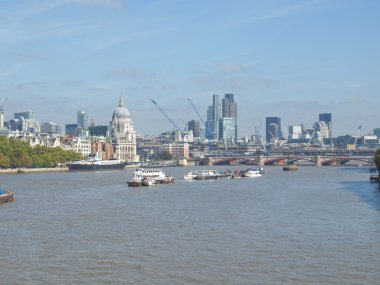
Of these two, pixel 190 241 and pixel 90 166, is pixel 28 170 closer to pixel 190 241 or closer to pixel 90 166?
pixel 90 166

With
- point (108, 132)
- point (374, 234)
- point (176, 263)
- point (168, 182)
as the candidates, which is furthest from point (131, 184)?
point (108, 132)

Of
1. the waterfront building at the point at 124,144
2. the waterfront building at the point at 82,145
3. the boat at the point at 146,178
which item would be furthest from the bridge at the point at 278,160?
the boat at the point at 146,178

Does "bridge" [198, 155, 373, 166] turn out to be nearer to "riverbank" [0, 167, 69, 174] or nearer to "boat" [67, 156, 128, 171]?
"boat" [67, 156, 128, 171]

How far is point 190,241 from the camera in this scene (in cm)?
2844

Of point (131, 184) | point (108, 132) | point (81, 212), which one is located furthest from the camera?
point (108, 132)

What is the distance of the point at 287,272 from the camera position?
887 inches

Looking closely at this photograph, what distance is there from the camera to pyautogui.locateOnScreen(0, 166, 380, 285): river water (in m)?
22.3

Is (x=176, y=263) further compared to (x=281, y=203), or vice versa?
(x=281, y=203)

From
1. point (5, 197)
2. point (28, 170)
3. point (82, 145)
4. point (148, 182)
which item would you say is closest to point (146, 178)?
point (148, 182)

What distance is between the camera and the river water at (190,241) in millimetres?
22297

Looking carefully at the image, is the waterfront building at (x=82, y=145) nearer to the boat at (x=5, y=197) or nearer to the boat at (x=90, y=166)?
the boat at (x=90, y=166)

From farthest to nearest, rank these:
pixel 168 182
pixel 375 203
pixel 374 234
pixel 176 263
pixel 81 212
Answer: pixel 168 182, pixel 375 203, pixel 81 212, pixel 374 234, pixel 176 263

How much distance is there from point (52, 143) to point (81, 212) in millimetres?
117585

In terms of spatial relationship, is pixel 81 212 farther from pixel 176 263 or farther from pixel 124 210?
pixel 176 263
